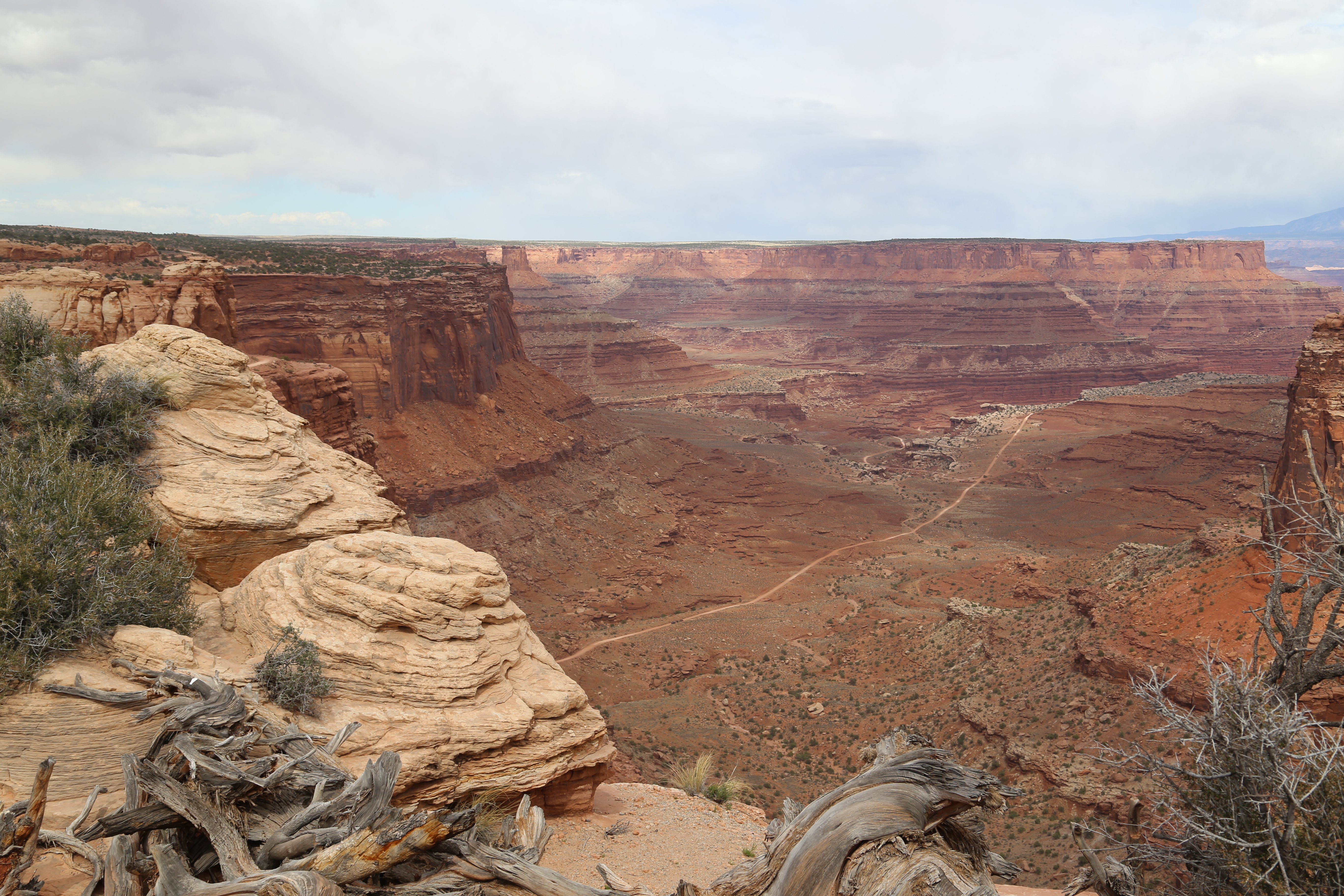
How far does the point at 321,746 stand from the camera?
8.15 m

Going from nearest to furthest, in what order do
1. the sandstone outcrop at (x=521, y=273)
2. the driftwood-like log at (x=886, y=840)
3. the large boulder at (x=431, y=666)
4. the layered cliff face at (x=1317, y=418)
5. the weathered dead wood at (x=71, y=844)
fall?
the driftwood-like log at (x=886, y=840) < the weathered dead wood at (x=71, y=844) < the large boulder at (x=431, y=666) < the layered cliff face at (x=1317, y=418) < the sandstone outcrop at (x=521, y=273)

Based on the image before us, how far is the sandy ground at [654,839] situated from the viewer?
10.1 m

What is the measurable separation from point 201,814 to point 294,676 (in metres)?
2.86

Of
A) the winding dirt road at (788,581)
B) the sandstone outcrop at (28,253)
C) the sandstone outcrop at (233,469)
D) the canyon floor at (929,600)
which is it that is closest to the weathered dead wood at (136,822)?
the sandstone outcrop at (233,469)

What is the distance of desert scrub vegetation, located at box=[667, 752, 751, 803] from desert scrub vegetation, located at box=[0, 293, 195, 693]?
29.2ft

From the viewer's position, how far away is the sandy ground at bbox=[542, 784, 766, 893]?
10055 millimetres

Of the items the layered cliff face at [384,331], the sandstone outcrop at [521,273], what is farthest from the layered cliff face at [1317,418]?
the sandstone outcrop at [521,273]

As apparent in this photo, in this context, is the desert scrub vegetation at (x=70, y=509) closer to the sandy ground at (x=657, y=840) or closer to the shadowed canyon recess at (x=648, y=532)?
the shadowed canyon recess at (x=648, y=532)

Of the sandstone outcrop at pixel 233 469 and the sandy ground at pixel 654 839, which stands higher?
the sandstone outcrop at pixel 233 469

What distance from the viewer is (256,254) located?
43.3m

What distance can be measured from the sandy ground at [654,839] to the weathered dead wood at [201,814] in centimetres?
363

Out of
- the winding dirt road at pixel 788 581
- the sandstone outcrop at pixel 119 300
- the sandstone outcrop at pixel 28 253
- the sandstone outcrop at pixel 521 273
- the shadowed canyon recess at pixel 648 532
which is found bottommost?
the winding dirt road at pixel 788 581

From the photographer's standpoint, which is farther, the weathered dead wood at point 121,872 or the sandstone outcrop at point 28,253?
the sandstone outcrop at point 28,253

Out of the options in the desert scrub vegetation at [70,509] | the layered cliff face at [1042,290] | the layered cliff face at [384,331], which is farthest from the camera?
the layered cliff face at [1042,290]
